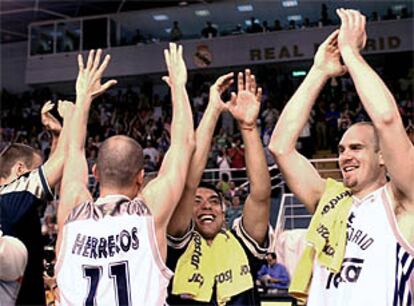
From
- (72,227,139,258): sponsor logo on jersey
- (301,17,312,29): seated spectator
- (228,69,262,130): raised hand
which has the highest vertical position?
(301,17,312,29): seated spectator

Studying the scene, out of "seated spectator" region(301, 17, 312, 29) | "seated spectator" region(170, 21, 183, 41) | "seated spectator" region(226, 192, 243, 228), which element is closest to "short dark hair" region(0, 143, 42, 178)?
"seated spectator" region(226, 192, 243, 228)

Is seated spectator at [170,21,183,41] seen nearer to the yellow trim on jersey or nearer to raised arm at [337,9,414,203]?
the yellow trim on jersey

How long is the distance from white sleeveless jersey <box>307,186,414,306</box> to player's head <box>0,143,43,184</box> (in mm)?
1831

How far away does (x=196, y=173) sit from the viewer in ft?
9.78

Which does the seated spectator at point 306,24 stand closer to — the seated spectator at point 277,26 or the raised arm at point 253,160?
the seated spectator at point 277,26

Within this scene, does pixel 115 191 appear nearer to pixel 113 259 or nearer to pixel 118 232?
pixel 118 232

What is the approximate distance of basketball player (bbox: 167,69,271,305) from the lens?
10.1ft

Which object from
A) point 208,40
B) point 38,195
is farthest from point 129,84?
point 38,195

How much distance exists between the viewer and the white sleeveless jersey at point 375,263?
7.93 ft

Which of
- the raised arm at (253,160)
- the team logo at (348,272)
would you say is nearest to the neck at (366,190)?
the team logo at (348,272)

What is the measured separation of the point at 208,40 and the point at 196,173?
51.0ft

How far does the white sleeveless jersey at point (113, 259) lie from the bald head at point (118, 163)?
0.28 ft

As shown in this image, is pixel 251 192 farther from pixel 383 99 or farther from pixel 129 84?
pixel 129 84

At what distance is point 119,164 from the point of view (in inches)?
103
